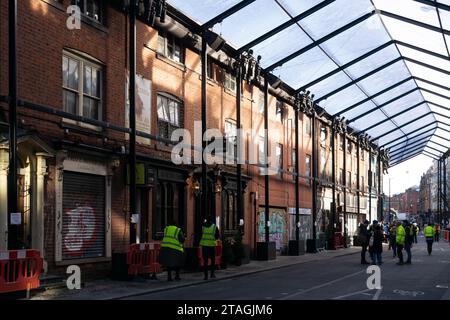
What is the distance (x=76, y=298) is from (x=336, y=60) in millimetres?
21131

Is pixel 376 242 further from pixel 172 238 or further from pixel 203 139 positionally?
pixel 172 238

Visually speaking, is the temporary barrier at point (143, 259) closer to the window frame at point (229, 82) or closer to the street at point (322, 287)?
the street at point (322, 287)

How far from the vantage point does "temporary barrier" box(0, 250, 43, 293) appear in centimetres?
1227

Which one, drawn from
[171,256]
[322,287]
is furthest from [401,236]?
[171,256]

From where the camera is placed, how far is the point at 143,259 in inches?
687

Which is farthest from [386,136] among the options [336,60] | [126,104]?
[126,104]

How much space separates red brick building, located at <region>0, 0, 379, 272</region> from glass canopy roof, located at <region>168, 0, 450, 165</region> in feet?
6.22

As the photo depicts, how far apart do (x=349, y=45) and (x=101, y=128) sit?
50.0 ft

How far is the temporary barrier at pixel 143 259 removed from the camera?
1706 cm

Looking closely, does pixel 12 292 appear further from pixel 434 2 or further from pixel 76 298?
pixel 434 2

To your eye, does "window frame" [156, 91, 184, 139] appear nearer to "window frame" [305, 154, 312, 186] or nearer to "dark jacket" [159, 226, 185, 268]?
"dark jacket" [159, 226, 185, 268]

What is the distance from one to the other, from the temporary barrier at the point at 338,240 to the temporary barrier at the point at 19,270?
2929 cm

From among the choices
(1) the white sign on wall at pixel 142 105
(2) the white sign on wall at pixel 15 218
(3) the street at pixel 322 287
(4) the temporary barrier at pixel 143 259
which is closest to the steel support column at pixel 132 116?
(4) the temporary barrier at pixel 143 259

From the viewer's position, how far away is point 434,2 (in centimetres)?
2273
